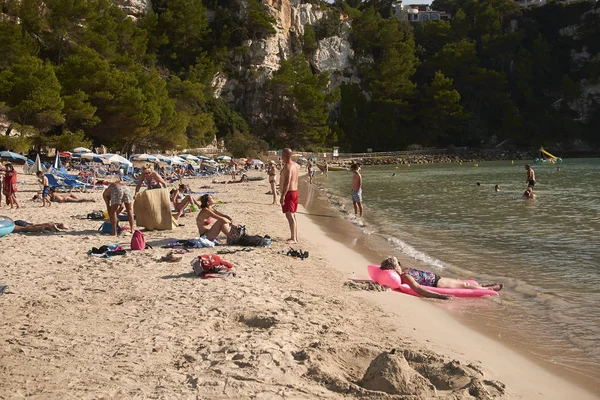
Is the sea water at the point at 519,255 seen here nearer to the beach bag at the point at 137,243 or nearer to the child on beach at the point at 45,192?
the beach bag at the point at 137,243

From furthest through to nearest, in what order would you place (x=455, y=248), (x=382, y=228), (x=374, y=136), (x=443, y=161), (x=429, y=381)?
1. (x=374, y=136)
2. (x=443, y=161)
3. (x=382, y=228)
4. (x=455, y=248)
5. (x=429, y=381)

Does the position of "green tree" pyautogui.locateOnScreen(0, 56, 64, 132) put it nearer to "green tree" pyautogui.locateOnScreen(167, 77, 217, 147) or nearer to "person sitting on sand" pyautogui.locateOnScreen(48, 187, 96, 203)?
"person sitting on sand" pyautogui.locateOnScreen(48, 187, 96, 203)

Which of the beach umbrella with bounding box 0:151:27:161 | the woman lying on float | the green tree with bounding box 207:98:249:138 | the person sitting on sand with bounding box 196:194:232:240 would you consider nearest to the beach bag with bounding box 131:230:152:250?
the person sitting on sand with bounding box 196:194:232:240

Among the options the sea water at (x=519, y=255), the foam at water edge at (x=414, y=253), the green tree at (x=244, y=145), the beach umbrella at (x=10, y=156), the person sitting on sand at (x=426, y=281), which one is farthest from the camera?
the green tree at (x=244, y=145)

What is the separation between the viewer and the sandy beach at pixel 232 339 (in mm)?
2998

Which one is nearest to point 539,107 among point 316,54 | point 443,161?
point 443,161

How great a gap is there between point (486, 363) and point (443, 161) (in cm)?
6080

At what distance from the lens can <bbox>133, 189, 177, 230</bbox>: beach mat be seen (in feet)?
28.6

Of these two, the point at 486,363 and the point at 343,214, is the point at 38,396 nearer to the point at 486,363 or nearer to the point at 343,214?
the point at 486,363

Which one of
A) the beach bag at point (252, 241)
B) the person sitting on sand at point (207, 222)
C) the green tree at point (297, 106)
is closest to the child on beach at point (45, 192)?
the person sitting on sand at point (207, 222)

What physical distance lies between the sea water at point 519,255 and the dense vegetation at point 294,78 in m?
21.1

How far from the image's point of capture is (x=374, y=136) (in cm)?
6625

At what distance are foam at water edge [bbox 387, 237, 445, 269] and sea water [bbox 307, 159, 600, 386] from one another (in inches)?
0.7

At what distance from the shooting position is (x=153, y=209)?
8820 millimetres
